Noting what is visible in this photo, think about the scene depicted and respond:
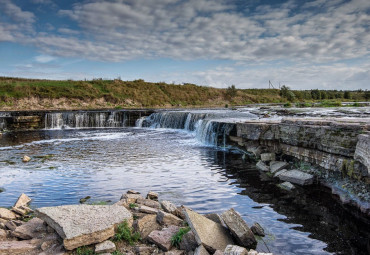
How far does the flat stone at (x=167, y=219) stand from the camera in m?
5.77

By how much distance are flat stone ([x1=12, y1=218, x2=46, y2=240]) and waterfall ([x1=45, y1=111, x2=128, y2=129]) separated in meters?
27.2

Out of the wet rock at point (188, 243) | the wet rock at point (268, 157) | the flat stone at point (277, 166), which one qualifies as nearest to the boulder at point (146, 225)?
the wet rock at point (188, 243)

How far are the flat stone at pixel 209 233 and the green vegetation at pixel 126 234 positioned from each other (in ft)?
3.41

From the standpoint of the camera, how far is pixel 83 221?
5.18 metres

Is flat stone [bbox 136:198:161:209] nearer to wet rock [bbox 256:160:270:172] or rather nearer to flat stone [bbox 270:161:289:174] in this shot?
flat stone [bbox 270:161:289:174]

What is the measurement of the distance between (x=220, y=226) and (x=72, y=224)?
2.80 meters

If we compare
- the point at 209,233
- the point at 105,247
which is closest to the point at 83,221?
the point at 105,247

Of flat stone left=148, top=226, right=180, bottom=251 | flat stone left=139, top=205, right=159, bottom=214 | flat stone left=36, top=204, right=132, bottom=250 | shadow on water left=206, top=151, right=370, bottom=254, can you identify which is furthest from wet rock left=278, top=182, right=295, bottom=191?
flat stone left=36, top=204, right=132, bottom=250

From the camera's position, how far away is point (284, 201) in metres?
7.83

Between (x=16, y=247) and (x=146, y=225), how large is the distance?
2295 mm

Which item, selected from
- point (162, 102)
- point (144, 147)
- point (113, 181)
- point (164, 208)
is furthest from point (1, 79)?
point (164, 208)

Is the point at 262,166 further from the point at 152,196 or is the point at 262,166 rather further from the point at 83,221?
the point at 83,221

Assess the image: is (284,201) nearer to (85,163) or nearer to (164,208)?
(164,208)

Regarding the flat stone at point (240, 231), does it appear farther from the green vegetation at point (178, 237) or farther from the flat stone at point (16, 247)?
the flat stone at point (16, 247)
